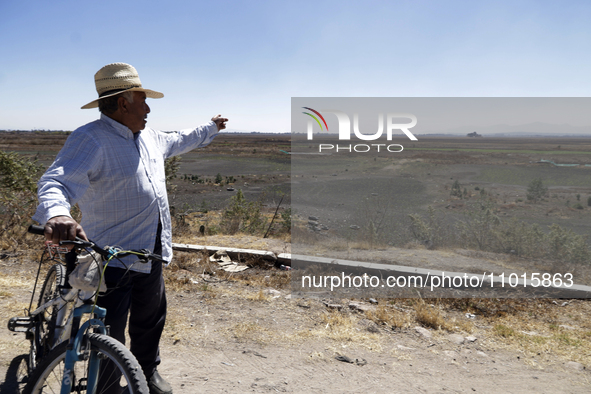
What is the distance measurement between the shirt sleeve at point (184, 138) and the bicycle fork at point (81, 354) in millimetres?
1200

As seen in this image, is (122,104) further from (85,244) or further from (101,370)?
(101,370)

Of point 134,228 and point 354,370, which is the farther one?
point 354,370

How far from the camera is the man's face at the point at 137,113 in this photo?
2270mm

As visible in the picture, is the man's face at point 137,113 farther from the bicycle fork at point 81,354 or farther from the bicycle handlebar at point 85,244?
the bicycle fork at point 81,354

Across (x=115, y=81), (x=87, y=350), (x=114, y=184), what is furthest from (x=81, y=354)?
(x=115, y=81)

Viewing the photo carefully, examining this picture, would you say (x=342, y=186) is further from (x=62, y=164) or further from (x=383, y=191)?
(x=62, y=164)

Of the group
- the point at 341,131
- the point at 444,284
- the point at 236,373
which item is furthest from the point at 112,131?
the point at 341,131

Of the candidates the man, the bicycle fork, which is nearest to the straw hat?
the man

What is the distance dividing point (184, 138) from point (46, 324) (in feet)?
4.76

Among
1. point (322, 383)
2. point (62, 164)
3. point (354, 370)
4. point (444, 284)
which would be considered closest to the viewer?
point (62, 164)

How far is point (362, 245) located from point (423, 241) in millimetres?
991

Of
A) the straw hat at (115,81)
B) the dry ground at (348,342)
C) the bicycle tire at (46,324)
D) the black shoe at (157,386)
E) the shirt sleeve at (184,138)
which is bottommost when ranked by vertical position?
the dry ground at (348,342)

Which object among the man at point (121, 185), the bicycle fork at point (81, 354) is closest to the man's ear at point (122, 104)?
the man at point (121, 185)

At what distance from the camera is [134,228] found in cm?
227
